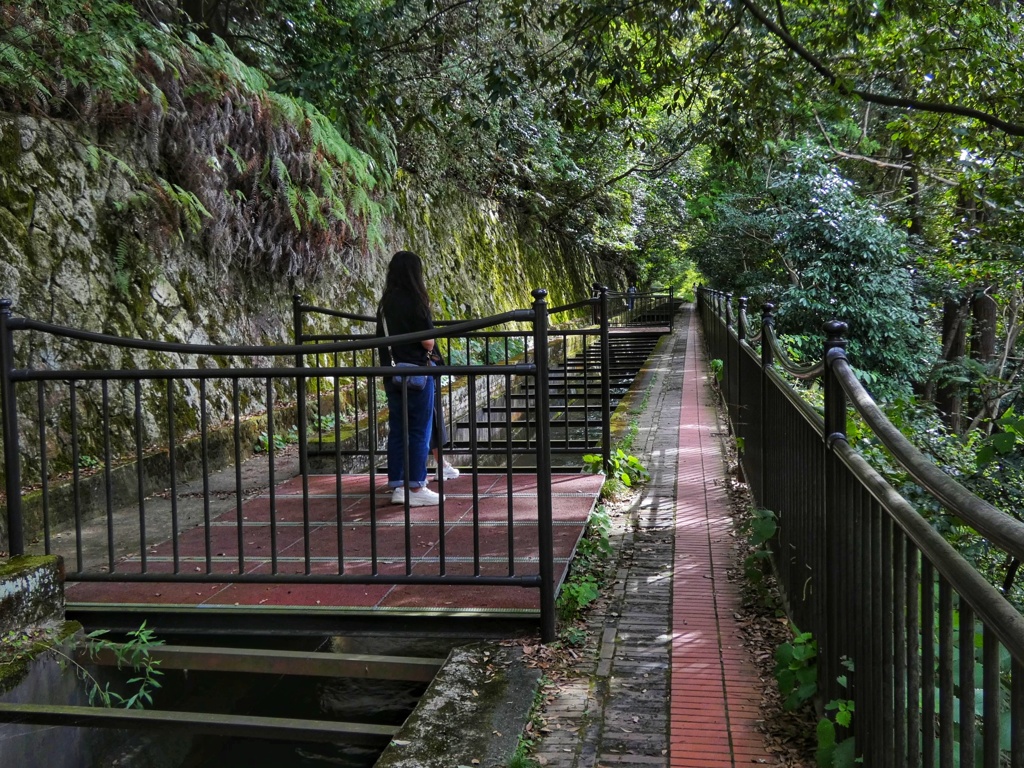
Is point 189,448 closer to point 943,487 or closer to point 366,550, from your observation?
point 366,550

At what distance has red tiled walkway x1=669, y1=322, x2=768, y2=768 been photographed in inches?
111

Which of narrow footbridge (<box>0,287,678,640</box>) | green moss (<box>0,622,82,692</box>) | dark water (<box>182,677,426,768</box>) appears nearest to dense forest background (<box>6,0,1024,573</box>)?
narrow footbridge (<box>0,287,678,640</box>)

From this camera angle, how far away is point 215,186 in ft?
24.9

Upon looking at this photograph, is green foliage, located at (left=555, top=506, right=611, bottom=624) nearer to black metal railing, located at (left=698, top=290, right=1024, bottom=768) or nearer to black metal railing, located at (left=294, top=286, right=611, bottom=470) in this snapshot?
black metal railing, located at (left=294, top=286, right=611, bottom=470)

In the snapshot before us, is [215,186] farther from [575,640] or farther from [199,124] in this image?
[575,640]

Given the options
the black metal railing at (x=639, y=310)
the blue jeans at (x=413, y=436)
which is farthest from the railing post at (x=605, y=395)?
the black metal railing at (x=639, y=310)

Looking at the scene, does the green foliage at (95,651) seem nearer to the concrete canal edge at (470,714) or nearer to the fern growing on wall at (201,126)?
the concrete canal edge at (470,714)

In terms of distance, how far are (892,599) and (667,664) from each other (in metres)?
1.74

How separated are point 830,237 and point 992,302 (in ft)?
17.1

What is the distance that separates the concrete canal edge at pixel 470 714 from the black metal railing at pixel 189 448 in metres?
0.31

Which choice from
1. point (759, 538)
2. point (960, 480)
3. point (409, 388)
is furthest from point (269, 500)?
point (960, 480)

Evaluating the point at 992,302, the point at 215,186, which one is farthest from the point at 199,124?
the point at 992,302

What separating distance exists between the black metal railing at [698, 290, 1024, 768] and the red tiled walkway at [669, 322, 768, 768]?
1.01 feet

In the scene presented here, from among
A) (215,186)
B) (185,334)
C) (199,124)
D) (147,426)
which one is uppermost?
(199,124)
